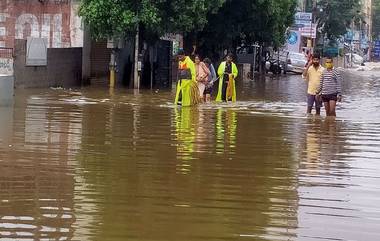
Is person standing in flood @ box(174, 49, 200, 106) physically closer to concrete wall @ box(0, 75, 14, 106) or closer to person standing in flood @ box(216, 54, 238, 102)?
person standing in flood @ box(216, 54, 238, 102)

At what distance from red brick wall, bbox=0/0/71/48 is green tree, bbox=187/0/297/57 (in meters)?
5.82

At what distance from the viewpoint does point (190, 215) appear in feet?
23.7

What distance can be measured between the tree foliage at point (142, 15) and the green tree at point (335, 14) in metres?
49.6

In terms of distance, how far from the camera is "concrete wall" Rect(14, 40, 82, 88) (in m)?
27.2

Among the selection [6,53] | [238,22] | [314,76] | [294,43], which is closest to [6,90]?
[314,76]

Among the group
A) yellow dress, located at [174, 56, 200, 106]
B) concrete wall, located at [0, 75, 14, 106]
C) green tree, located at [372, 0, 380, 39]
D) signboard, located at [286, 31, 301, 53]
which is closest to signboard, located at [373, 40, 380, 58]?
green tree, located at [372, 0, 380, 39]

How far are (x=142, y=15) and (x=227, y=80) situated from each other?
5462 mm

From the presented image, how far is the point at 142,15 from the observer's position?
2788cm

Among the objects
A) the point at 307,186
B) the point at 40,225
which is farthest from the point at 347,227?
the point at 40,225

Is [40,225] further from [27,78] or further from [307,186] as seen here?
[27,78]

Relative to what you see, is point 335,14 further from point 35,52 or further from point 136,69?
point 35,52

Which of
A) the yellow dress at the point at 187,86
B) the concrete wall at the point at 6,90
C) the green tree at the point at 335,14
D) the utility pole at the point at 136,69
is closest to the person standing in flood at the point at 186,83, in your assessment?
the yellow dress at the point at 187,86

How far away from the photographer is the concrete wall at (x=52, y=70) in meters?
27.2

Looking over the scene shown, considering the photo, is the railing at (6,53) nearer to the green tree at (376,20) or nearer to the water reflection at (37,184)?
the water reflection at (37,184)
